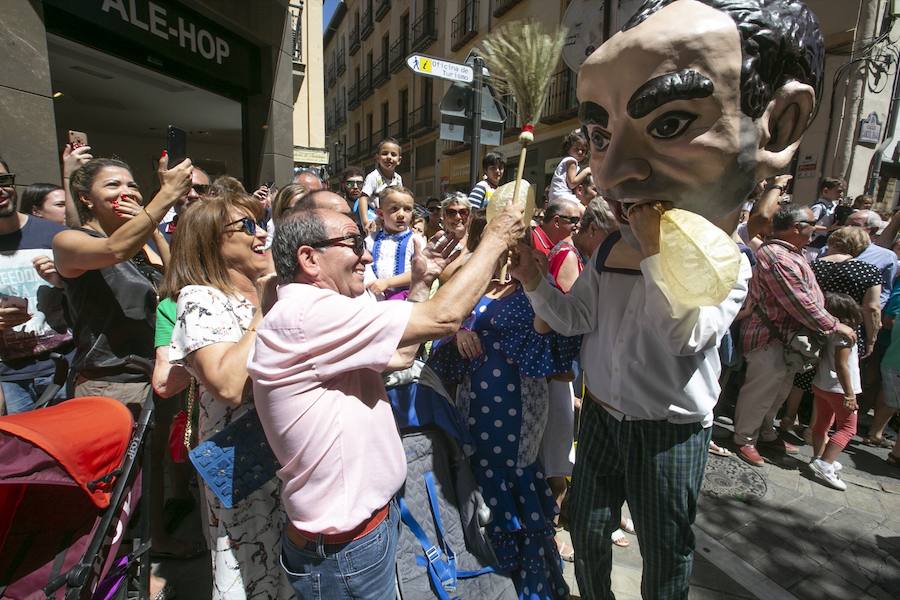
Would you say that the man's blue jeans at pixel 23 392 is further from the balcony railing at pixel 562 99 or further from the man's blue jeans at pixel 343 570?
the balcony railing at pixel 562 99

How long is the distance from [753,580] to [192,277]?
10.3 feet

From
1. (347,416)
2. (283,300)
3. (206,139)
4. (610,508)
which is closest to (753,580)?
(610,508)

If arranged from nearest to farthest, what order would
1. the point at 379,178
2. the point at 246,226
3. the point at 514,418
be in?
the point at 246,226 → the point at 514,418 → the point at 379,178

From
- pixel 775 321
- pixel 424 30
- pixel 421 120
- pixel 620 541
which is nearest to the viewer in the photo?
pixel 620 541

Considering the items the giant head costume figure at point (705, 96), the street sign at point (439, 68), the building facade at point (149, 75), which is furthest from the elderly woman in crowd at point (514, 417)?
the building facade at point (149, 75)

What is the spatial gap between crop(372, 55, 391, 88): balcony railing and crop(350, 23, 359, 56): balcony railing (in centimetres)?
456

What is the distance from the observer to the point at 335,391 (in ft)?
4.59

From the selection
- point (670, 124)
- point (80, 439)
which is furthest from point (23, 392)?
point (670, 124)

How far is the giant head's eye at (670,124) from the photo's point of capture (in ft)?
4.27

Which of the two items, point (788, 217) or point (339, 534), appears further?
point (788, 217)

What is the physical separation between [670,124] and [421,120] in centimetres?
2178

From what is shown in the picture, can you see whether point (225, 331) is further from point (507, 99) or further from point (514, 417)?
point (507, 99)

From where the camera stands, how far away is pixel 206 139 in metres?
11.0

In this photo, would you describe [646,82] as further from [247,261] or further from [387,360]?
[247,261]
